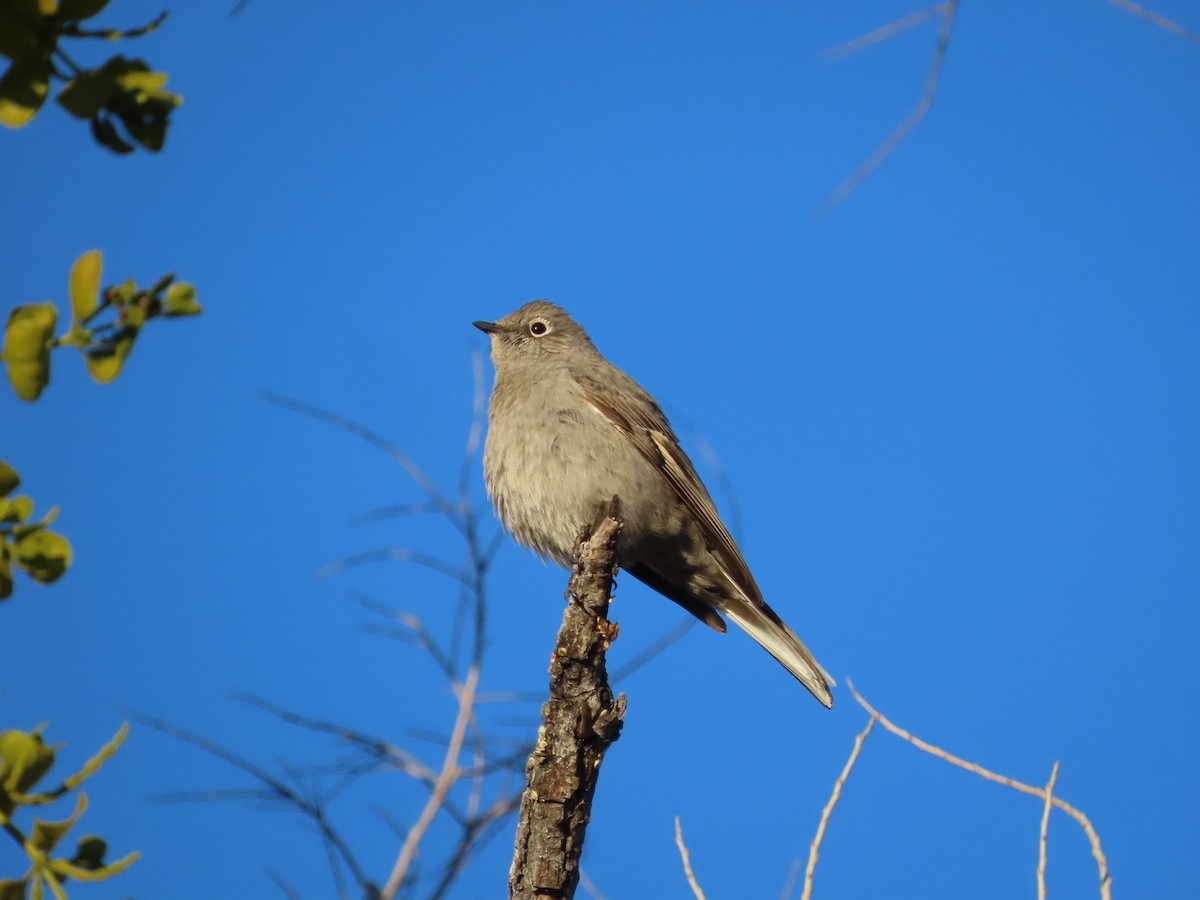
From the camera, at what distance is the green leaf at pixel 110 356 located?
3.99 feet

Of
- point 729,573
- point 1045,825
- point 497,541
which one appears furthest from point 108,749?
point 729,573

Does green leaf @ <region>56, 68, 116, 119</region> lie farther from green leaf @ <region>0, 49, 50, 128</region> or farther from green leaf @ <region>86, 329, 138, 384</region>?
green leaf @ <region>86, 329, 138, 384</region>

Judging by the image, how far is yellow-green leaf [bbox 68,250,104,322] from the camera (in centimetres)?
124

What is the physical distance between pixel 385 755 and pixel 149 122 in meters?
5.88

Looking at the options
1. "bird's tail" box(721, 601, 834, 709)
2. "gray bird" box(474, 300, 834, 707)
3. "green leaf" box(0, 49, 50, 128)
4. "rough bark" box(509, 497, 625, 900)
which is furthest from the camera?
"bird's tail" box(721, 601, 834, 709)

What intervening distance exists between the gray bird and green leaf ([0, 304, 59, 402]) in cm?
619

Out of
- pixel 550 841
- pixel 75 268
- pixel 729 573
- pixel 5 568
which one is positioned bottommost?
pixel 5 568

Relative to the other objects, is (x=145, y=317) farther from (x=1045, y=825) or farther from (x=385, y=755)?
(x=385, y=755)

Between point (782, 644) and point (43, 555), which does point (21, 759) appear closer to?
point (43, 555)

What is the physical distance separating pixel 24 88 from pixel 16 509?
1.44 feet

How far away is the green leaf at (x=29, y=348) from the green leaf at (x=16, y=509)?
0.14m

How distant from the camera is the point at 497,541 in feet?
24.8

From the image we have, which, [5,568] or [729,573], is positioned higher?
[729,573]

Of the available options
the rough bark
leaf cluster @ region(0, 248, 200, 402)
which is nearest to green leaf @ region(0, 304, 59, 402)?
leaf cluster @ region(0, 248, 200, 402)
